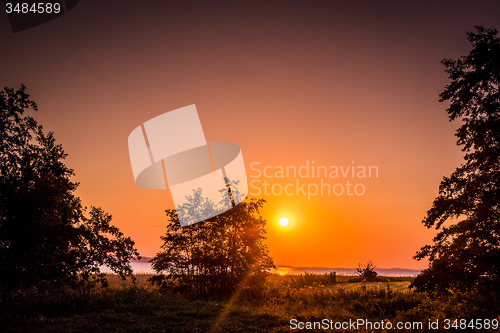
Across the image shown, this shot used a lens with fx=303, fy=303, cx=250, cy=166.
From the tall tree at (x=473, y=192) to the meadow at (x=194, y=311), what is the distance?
1.27 metres

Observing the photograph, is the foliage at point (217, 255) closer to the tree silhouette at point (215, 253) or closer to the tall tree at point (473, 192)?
the tree silhouette at point (215, 253)

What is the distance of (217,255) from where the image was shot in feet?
52.1

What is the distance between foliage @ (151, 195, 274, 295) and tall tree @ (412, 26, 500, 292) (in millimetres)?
7684

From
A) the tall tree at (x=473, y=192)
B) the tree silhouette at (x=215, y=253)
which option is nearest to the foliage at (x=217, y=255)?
the tree silhouette at (x=215, y=253)

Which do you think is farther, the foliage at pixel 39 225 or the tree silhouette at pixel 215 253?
the tree silhouette at pixel 215 253

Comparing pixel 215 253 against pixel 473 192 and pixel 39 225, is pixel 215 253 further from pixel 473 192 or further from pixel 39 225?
pixel 473 192

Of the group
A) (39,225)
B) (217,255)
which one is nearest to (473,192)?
(217,255)

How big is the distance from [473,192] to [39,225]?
18144 millimetres

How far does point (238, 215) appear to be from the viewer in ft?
54.1

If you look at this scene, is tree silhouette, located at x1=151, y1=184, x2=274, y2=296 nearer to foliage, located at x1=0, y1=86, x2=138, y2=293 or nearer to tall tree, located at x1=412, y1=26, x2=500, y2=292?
foliage, located at x1=0, y1=86, x2=138, y2=293

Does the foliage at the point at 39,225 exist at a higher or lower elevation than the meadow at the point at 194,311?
higher

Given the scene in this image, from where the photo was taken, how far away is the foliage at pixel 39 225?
12062 millimetres

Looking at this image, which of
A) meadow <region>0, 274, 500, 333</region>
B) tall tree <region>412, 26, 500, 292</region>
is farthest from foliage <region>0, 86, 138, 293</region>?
tall tree <region>412, 26, 500, 292</region>

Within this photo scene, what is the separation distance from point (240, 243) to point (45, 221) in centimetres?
900
